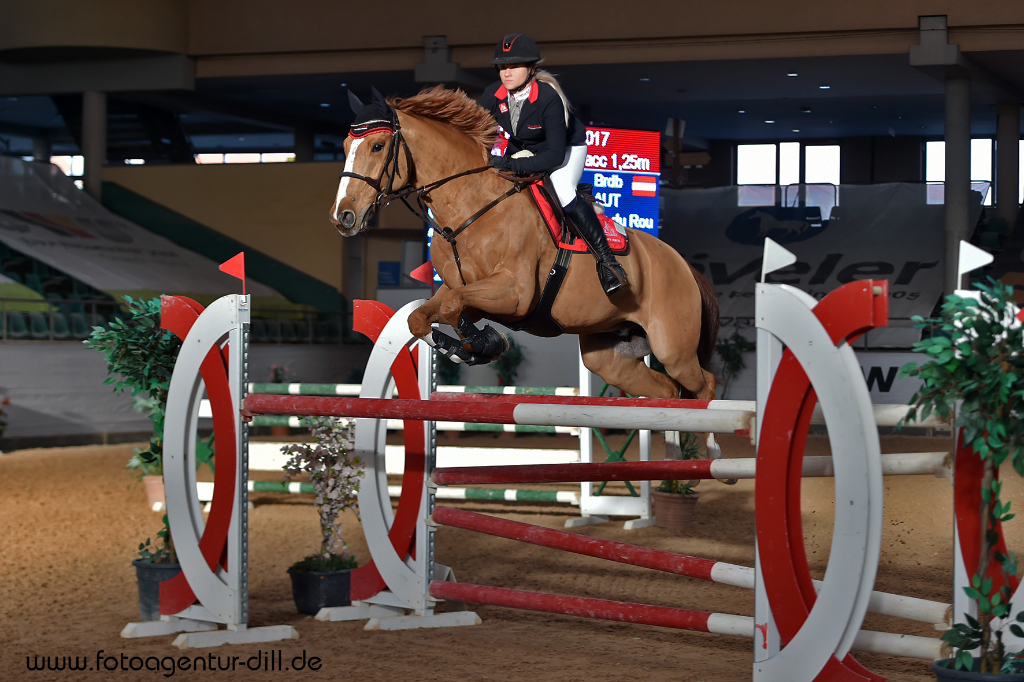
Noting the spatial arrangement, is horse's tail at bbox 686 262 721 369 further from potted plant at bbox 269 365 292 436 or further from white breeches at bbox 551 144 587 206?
potted plant at bbox 269 365 292 436

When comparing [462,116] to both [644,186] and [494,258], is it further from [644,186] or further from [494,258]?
[644,186]

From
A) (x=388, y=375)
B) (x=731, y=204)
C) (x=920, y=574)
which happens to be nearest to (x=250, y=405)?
(x=388, y=375)

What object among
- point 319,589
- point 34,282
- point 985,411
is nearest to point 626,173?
point 319,589

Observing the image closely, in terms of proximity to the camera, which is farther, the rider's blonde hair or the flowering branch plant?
the flowering branch plant

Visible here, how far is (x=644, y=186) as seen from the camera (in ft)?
22.4

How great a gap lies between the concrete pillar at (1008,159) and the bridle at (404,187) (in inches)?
535

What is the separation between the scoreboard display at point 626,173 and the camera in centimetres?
669

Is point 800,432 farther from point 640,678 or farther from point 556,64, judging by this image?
point 556,64

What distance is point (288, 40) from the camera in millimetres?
12852

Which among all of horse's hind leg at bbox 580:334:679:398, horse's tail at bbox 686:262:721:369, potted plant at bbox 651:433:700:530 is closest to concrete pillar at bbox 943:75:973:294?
potted plant at bbox 651:433:700:530

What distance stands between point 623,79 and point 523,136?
10829 millimetres

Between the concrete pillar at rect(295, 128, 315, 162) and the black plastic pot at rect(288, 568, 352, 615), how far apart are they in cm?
1437

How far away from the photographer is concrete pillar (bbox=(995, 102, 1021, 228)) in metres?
14.4

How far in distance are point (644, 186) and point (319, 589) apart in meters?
3.97
